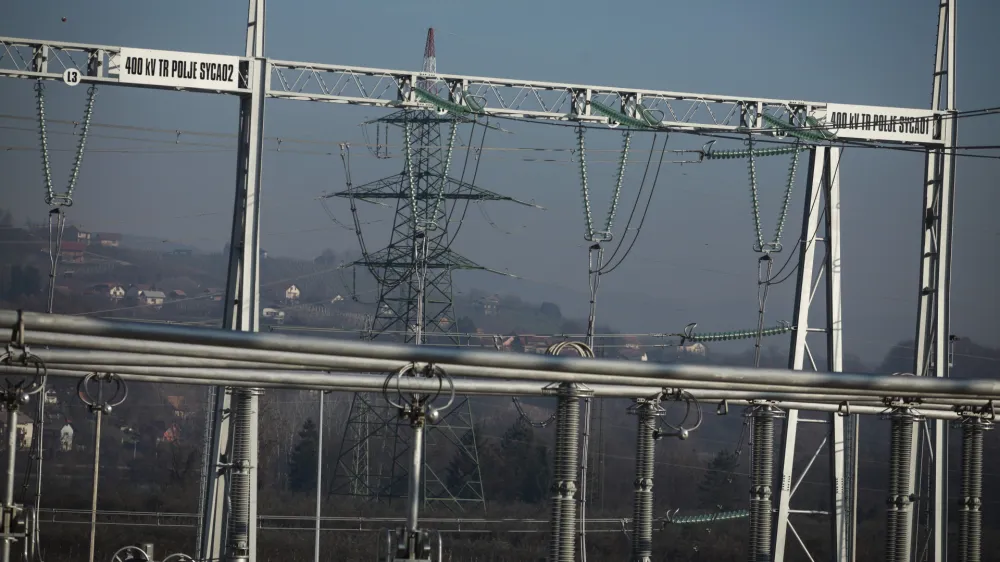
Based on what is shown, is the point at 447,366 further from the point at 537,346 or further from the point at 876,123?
the point at 537,346

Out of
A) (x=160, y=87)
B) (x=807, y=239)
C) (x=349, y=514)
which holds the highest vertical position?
(x=160, y=87)

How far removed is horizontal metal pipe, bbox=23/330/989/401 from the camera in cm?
518

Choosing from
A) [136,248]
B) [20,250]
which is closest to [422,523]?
[20,250]

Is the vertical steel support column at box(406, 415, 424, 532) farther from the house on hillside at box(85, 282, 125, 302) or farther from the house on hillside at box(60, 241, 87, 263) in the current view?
the house on hillside at box(60, 241, 87, 263)

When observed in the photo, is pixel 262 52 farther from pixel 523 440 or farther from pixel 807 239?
pixel 523 440

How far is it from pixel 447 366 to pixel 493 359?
220 millimetres

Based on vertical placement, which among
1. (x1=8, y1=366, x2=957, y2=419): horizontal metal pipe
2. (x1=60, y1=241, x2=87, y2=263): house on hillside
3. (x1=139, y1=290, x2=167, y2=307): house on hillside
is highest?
(x1=60, y1=241, x2=87, y2=263): house on hillside

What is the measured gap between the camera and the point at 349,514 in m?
39.0

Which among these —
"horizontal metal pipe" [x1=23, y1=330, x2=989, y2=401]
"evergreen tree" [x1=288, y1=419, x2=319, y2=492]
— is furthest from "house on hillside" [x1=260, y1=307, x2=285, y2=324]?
"horizontal metal pipe" [x1=23, y1=330, x2=989, y2=401]

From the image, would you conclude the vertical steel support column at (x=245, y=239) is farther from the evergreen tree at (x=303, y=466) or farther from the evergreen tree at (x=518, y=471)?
the evergreen tree at (x=518, y=471)

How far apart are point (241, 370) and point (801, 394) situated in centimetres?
297

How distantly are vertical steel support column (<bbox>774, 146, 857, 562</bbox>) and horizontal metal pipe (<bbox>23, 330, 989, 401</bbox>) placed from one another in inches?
395

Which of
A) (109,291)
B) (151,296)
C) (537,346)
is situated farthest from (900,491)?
(109,291)

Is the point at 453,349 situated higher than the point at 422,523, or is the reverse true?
the point at 453,349
